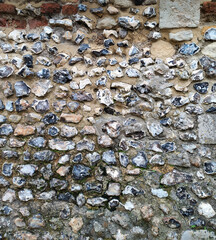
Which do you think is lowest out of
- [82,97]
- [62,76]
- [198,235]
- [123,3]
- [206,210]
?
[198,235]

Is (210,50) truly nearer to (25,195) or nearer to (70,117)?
(70,117)

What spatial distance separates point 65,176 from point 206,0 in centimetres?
141

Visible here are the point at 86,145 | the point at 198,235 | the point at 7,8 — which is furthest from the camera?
the point at 7,8

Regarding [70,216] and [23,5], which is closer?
[70,216]

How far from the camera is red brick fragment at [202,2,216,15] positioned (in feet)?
5.39

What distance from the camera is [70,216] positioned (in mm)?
1616

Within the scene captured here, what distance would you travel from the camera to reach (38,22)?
1.77 m

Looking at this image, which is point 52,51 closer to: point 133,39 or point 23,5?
point 23,5

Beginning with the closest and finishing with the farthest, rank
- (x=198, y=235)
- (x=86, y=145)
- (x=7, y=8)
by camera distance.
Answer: (x=198, y=235) < (x=86, y=145) < (x=7, y=8)

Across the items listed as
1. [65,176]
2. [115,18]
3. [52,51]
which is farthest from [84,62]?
[65,176]

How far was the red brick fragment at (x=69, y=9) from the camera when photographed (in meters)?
1.73

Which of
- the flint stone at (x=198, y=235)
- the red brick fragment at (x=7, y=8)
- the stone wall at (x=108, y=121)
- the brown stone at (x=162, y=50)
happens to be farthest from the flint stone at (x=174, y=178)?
the red brick fragment at (x=7, y=8)

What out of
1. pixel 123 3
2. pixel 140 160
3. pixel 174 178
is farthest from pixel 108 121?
pixel 123 3

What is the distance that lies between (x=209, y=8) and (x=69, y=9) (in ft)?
2.91
